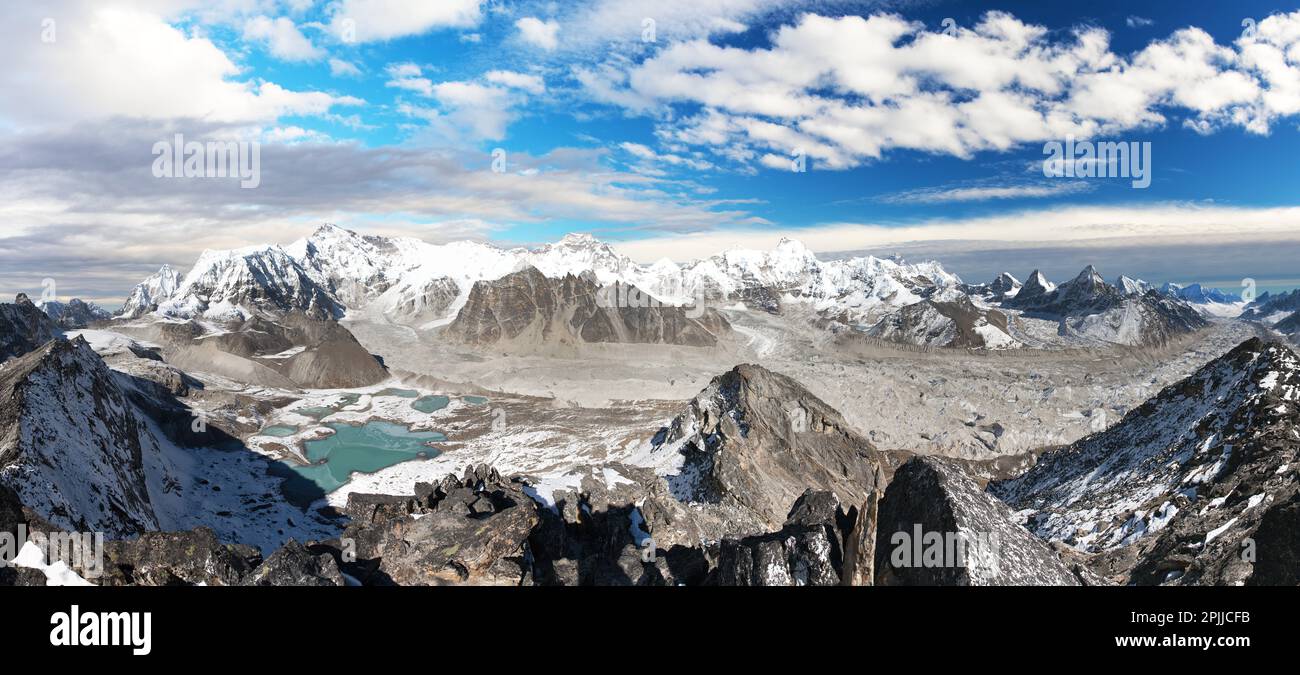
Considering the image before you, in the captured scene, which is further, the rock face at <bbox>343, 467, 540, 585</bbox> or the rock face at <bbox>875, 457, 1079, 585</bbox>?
the rock face at <bbox>343, 467, 540, 585</bbox>

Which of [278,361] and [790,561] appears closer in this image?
[790,561]

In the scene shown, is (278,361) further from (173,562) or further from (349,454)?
(173,562)

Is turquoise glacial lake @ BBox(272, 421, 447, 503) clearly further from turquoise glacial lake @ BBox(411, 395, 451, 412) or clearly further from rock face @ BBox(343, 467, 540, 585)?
rock face @ BBox(343, 467, 540, 585)

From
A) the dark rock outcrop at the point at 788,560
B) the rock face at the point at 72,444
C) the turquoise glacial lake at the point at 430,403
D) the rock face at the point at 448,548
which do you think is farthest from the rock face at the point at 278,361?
the dark rock outcrop at the point at 788,560

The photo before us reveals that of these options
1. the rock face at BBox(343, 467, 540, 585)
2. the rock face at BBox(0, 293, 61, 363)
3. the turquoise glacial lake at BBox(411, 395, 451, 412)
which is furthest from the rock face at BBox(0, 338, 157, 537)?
the turquoise glacial lake at BBox(411, 395, 451, 412)

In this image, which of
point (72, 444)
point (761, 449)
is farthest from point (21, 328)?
point (761, 449)
